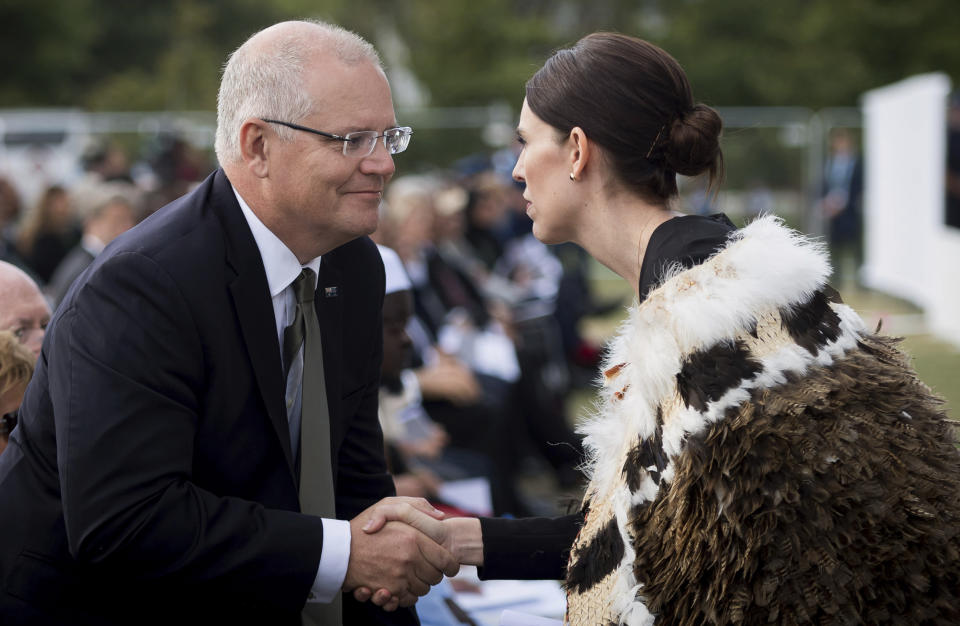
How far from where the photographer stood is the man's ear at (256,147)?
274 centimetres

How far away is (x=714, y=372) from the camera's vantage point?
2268 millimetres

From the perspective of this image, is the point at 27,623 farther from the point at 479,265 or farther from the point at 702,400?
the point at 479,265

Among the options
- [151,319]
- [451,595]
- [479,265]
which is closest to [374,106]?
[151,319]

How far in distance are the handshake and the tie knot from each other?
1.79 feet

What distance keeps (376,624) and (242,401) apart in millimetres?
790

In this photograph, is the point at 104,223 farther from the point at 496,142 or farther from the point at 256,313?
the point at 496,142

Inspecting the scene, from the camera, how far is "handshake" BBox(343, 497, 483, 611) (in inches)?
106

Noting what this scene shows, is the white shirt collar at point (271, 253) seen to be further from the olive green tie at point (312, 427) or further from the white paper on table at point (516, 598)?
the white paper on table at point (516, 598)

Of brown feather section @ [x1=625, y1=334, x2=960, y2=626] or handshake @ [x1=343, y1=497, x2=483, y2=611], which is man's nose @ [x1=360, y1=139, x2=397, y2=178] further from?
brown feather section @ [x1=625, y1=334, x2=960, y2=626]

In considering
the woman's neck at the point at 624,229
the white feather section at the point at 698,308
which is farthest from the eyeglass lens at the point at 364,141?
the white feather section at the point at 698,308

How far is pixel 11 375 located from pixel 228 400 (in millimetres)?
940

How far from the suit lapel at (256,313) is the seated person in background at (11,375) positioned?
2.88 feet

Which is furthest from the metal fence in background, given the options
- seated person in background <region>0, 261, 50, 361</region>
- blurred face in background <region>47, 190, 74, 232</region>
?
seated person in background <region>0, 261, 50, 361</region>

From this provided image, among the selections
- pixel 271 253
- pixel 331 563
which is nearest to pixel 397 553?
pixel 331 563
